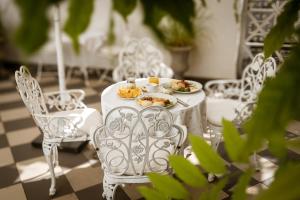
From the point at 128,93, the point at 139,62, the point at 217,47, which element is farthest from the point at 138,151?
the point at 217,47

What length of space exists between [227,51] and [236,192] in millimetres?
4131

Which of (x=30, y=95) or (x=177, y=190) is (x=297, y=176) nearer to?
(x=177, y=190)

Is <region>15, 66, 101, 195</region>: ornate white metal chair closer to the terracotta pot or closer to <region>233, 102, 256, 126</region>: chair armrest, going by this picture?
<region>233, 102, 256, 126</region>: chair armrest

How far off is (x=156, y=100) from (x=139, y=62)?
50.9 inches

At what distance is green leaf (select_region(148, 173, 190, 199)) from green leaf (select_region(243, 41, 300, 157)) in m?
0.14

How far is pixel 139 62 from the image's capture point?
128 inches

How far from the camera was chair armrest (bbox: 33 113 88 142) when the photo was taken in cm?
215

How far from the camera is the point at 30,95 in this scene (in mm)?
2117

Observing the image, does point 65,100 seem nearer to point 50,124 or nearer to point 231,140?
point 50,124

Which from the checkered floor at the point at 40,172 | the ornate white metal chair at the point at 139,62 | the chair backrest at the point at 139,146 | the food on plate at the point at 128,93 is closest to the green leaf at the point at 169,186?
the chair backrest at the point at 139,146

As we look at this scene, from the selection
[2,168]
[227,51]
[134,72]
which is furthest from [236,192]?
[227,51]

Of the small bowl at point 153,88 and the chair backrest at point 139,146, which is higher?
the small bowl at point 153,88

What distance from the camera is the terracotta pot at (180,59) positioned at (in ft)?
13.6

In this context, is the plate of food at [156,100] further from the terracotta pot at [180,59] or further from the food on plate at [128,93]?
the terracotta pot at [180,59]
